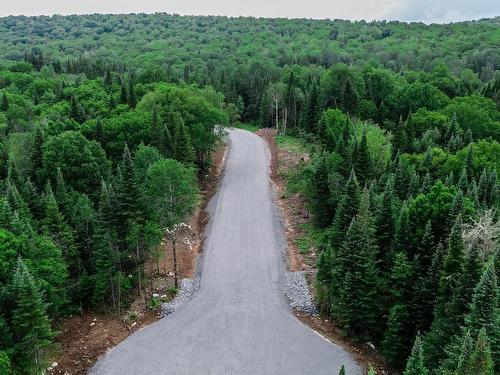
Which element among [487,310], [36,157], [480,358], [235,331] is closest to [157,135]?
[36,157]

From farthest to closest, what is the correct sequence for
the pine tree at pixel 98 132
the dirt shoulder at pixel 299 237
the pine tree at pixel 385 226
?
the pine tree at pixel 98 132 → the pine tree at pixel 385 226 → the dirt shoulder at pixel 299 237

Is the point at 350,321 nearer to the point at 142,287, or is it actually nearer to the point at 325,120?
the point at 142,287

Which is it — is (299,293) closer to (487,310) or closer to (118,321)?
(118,321)

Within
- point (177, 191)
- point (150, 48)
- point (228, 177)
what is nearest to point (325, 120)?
point (228, 177)

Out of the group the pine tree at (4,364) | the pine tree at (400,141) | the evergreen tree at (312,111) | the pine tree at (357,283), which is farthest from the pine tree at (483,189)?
the evergreen tree at (312,111)

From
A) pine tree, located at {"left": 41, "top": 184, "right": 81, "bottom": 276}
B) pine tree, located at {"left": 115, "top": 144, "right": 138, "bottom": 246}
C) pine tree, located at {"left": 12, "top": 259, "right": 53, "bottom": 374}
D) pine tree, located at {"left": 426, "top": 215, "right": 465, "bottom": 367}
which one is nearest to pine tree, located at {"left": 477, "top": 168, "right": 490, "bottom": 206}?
pine tree, located at {"left": 426, "top": 215, "right": 465, "bottom": 367}

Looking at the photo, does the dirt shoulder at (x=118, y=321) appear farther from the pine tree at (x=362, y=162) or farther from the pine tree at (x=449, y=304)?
the pine tree at (x=449, y=304)
